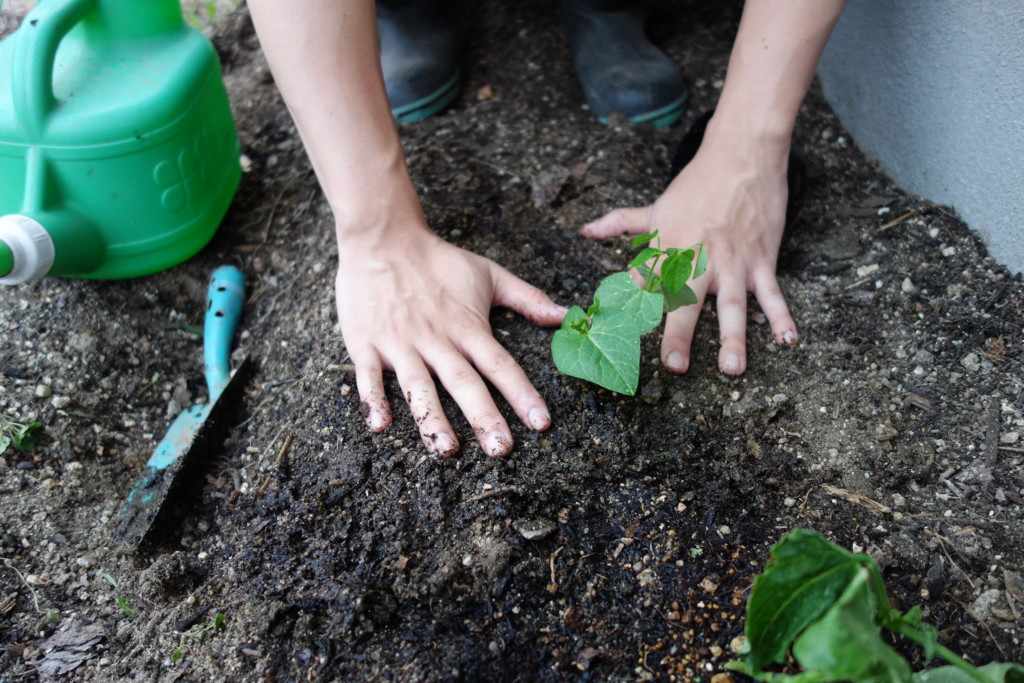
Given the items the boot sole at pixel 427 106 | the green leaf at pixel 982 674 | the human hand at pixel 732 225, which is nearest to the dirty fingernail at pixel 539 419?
the human hand at pixel 732 225

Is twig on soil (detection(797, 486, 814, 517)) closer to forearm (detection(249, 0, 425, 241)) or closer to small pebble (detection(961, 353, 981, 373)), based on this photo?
small pebble (detection(961, 353, 981, 373))

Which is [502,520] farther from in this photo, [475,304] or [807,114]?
[807,114]

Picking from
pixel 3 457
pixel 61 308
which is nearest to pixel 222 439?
pixel 3 457

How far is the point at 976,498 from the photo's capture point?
128cm

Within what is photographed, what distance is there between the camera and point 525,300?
1541mm

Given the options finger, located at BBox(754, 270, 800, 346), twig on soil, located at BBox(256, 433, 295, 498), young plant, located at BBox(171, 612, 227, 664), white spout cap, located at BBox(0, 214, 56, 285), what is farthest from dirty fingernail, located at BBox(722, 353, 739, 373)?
white spout cap, located at BBox(0, 214, 56, 285)

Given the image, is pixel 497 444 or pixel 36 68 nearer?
pixel 497 444

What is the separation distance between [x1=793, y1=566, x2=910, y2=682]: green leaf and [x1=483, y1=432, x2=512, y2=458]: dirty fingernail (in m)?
0.64

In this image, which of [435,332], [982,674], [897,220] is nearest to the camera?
[982,674]

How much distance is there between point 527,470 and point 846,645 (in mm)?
641

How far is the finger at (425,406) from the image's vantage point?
135cm

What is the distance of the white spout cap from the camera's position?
148cm

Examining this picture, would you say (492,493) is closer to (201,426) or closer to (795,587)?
(795,587)

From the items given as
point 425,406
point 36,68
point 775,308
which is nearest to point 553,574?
point 425,406
